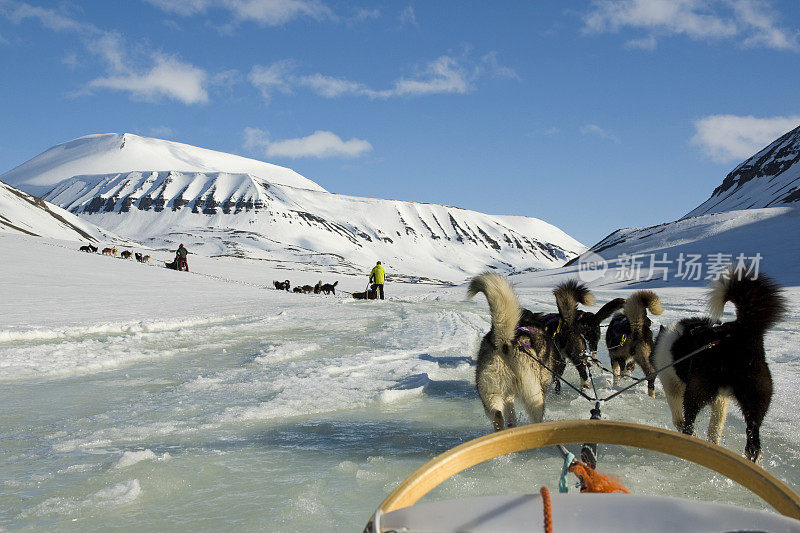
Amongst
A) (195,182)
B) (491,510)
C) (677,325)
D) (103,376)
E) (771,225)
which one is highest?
(195,182)

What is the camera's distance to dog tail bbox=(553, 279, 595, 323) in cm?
550

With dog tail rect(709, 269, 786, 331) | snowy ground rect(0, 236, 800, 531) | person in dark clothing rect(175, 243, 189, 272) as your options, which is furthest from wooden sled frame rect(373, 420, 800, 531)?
person in dark clothing rect(175, 243, 189, 272)

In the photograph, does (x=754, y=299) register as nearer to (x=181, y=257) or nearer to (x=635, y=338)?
(x=635, y=338)

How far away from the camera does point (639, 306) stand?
19.6 feet

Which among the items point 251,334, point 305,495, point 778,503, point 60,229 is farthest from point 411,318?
point 60,229

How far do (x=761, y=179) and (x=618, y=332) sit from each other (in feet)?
418

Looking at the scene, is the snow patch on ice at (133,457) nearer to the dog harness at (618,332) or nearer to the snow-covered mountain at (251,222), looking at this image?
the dog harness at (618,332)

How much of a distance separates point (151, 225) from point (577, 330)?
173030mm

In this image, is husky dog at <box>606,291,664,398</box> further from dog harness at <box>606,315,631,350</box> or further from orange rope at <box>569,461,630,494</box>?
orange rope at <box>569,461,630,494</box>

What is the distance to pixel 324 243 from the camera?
Result: 153 meters

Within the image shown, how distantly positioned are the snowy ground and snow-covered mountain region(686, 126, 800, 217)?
10269cm

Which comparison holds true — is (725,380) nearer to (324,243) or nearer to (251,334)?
(251,334)

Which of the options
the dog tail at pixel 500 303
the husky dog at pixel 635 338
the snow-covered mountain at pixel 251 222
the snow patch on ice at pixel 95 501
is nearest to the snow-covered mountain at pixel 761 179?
A: the snow-covered mountain at pixel 251 222

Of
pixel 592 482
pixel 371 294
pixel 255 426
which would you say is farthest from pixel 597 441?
pixel 371 294
